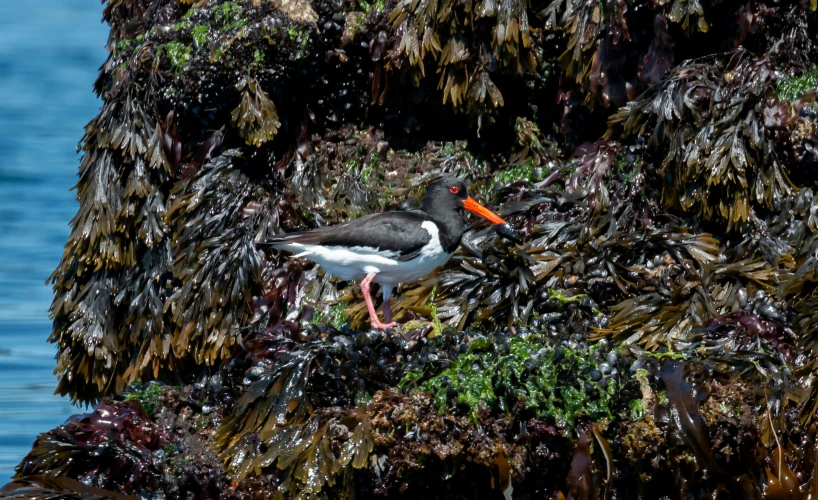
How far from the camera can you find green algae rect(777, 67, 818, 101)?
520cm

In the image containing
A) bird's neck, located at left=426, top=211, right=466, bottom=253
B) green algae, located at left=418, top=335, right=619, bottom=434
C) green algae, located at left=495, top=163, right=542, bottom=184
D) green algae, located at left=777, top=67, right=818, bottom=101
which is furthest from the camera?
green algae, located at left=495, top=163, right=542, bottom=184

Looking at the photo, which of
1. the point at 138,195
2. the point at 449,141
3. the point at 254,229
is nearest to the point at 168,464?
the point at 254,229

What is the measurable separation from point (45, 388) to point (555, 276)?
22.1ft

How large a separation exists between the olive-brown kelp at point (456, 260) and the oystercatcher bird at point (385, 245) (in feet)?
0.75

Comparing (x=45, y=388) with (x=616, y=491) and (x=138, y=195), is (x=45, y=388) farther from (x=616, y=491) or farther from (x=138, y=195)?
(x=616, y=491)

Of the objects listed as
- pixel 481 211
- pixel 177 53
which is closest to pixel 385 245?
pixel 481 211

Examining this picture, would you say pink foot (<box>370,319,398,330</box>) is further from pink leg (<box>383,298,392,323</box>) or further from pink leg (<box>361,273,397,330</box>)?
pink leg (<box>383,298,392,323</box>)

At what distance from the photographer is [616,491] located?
12.4 feet

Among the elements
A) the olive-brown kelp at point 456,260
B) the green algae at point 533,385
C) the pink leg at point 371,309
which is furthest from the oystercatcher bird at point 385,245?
the green algae at point 533,385

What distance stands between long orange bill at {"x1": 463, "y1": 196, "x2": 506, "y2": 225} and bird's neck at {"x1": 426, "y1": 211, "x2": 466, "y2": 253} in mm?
121

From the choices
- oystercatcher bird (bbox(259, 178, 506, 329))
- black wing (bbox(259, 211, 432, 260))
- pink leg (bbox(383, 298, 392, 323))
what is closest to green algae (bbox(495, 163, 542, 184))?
oystercatcher bird (bbox(259, 178, 506, 329))

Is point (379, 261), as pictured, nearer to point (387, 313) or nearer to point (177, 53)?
point (387, 313)

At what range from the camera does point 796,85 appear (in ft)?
17.3

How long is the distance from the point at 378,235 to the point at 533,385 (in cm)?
153
